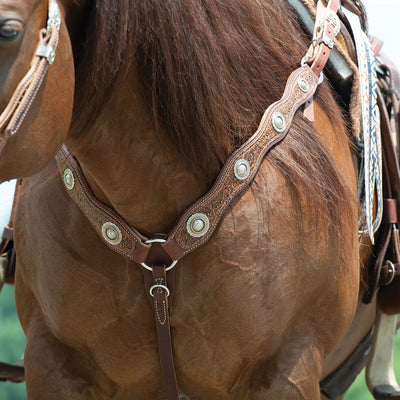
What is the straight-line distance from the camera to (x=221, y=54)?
4.59 feet

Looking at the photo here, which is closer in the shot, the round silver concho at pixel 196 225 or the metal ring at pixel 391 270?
the round silver concho at pixel 196 225

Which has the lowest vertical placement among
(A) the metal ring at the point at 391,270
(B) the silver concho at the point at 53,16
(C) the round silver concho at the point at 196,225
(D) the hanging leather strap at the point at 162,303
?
(A) the metal ring at the point at 391,270

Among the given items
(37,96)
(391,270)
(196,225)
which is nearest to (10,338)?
(391,270)

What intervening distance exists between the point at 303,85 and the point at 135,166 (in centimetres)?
39

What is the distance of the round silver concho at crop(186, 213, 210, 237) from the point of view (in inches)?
54.9

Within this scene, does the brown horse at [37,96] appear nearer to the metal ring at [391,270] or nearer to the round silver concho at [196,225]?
the round silver concho at [196,225]

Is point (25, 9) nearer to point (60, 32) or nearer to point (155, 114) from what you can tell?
point (60, 32)

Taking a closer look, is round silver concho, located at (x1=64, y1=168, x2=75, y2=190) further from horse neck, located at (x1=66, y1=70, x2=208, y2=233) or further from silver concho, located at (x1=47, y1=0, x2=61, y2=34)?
silver concho, located at (x1=47, y1=0, x2=61, y2=34)

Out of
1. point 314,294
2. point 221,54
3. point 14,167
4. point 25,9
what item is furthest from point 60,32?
point 314,294

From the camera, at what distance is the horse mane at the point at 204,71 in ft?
4.06

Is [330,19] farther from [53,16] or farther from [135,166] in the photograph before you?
[53,16]

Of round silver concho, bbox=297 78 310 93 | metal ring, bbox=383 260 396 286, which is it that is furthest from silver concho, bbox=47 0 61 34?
metal ring, bbox=383 260 396 286

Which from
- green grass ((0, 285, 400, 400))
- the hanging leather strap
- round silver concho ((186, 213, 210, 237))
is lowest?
green grass ((0, 285, 400, 400))

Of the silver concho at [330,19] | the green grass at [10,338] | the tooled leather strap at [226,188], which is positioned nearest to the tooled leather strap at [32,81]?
the tooled leather strap at [226,188]
